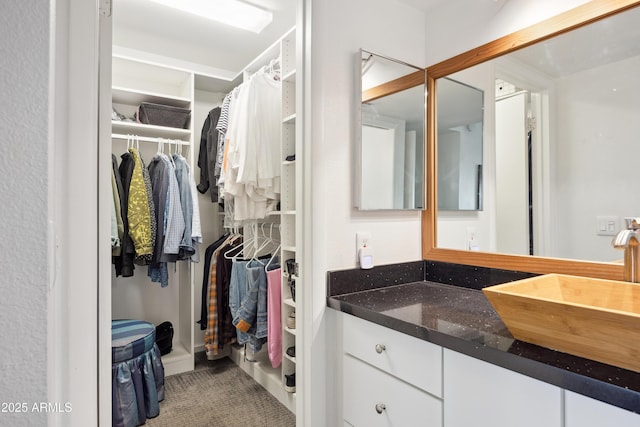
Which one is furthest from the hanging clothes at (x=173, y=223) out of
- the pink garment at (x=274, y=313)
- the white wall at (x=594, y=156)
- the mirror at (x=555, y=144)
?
the white wall at (x=594, y=156)

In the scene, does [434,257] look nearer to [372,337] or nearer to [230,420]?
[372,337]

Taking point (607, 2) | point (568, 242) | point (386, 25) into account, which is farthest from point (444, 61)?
point (568, 242)

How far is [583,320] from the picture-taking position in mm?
764

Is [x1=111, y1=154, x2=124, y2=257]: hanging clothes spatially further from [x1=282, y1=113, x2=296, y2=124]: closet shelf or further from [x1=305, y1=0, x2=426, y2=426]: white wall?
[x1=305, y1=0, x2=426, y2=426]: white wall

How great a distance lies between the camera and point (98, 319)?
0.98 metres

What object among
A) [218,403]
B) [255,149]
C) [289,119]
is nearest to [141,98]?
[255,149]

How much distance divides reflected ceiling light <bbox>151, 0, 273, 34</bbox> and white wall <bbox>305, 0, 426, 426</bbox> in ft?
2.54

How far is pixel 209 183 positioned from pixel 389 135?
5.53 feet

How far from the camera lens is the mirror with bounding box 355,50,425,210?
1531 mm

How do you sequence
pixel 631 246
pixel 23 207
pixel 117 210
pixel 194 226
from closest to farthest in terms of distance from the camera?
1. pixel 23 207
2. pixel 631 246
3. pixel 117 210
4. pixel 194 226

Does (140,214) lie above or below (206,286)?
above

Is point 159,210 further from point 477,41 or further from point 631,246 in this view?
point 631,246

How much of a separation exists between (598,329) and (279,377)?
1.91 meters

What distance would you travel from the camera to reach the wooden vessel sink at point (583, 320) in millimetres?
719
